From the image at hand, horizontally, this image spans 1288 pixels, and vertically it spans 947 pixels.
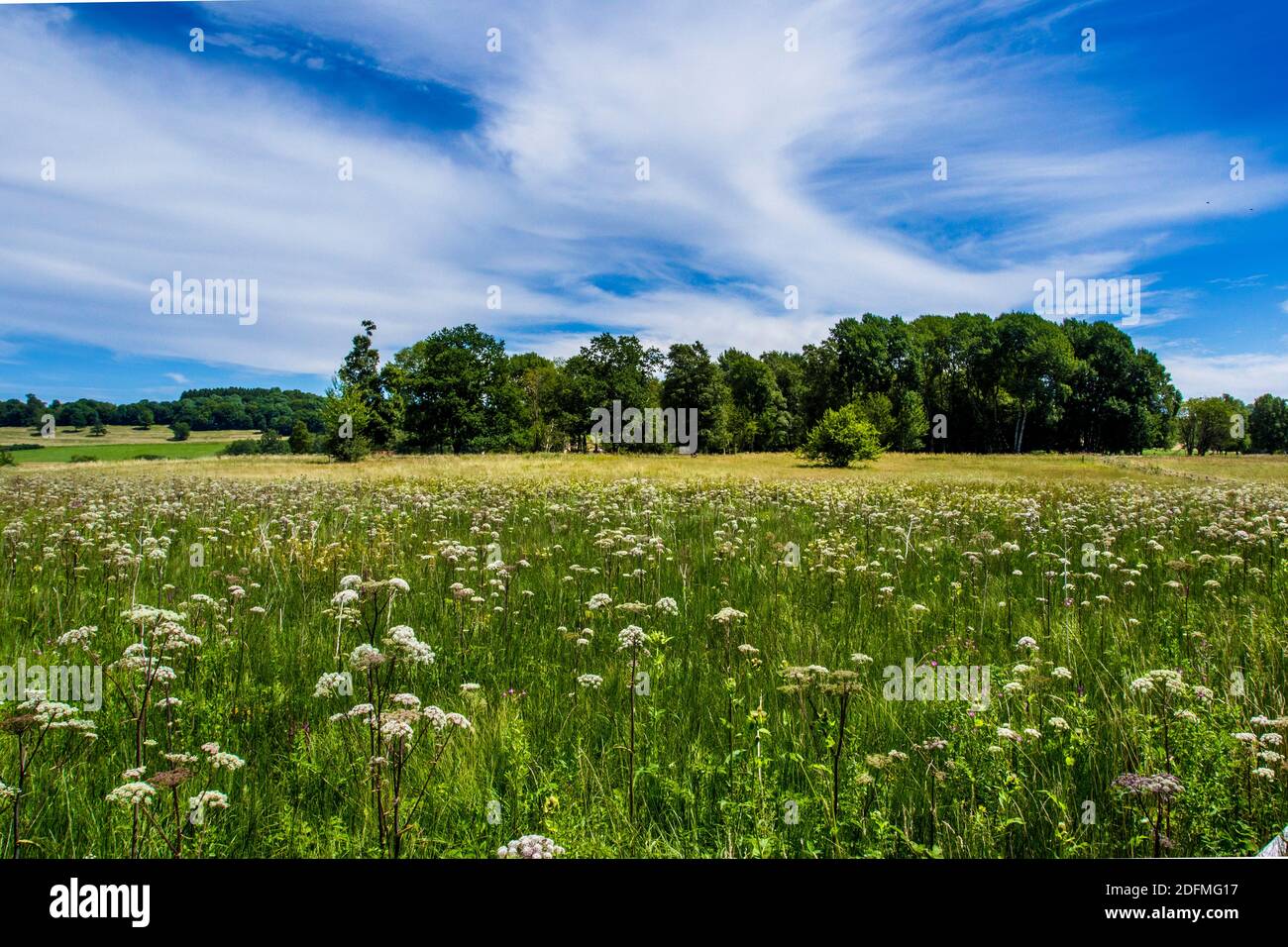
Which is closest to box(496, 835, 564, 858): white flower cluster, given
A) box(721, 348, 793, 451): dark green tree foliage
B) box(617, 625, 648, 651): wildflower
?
box(617, 625, 648, 651): wildflower

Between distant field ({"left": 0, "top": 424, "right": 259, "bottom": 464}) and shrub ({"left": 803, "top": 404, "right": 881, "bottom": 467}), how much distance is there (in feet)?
121

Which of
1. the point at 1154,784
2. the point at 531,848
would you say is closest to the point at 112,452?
the point at 531,848

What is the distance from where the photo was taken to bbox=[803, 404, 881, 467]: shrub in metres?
44.1

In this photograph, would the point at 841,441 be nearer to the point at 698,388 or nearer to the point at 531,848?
the point at 698,388

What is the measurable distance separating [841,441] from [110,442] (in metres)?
41.0

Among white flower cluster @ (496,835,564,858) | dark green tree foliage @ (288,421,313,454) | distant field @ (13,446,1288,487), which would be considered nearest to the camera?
white flower cluster @ (496,835,564,858)

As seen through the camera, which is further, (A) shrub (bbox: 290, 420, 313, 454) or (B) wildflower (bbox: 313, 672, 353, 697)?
(A) shrub (bbox: 290, 420, 313, 454)

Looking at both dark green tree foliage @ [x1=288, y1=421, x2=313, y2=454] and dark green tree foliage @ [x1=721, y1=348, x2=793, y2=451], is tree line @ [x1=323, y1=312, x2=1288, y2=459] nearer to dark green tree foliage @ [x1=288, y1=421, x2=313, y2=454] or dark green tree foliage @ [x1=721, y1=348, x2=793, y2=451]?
dark green tree foliage @ [x1=721, y1=348, x2=793, y2=451]

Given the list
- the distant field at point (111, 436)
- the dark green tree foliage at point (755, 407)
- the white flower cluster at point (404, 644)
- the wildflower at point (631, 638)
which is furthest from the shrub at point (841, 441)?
the white flower cluster at point (404, 644)

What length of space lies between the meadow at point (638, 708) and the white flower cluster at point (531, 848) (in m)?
0.01

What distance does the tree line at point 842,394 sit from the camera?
119ft

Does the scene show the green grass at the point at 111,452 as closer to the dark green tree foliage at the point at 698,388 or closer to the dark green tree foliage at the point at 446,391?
the dark green tree foliage at the point at 446,391
